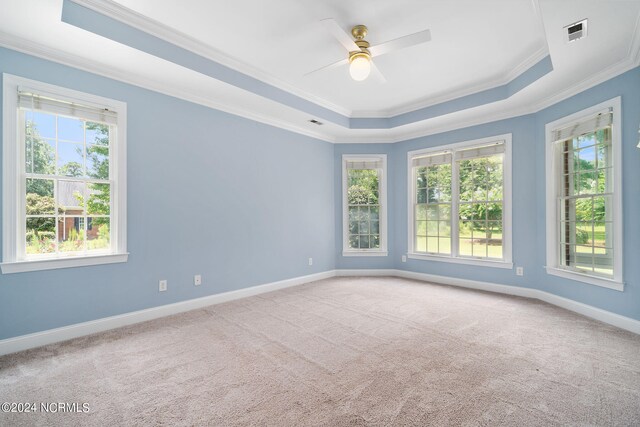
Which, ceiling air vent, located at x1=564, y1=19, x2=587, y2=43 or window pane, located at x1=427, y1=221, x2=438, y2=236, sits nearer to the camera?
ceiling air vent, located at x1=564, y1=19, x2=587, y2=43

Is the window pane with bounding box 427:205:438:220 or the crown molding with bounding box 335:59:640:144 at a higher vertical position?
the crown molding with bounding box 335:59:640:144

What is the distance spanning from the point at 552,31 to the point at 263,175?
3745 mm

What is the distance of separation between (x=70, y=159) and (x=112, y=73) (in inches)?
39.8

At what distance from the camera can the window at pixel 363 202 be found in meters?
5.86

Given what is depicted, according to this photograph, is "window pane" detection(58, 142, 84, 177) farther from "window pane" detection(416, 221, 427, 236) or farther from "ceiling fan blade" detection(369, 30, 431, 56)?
"window pane" detection(416, 221, 427, 236)

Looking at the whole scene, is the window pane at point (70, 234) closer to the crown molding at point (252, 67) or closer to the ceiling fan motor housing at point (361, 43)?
the crown molding at point (252, 67)

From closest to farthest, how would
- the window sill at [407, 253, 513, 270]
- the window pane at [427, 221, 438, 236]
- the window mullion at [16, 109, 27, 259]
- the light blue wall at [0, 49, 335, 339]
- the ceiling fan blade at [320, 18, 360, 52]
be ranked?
the ceiling fan blade at [320, 18, 360, 52]
the window mullion at [16, 109, 27, 259]
the light blue wall at [0, 49, 335, 339]
the window sill at [407, 253, 513, 270]
the window pane at [427, 221, 438, 236]

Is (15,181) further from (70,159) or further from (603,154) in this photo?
(603,154)

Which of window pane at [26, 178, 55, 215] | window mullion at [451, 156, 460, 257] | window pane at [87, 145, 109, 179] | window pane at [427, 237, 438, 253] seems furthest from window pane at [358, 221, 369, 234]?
window pane at [26, 178, 55, 215]

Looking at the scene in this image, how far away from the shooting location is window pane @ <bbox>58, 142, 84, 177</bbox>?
2.89m

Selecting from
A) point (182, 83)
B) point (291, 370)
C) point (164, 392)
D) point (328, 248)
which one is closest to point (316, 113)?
point (182, 83)

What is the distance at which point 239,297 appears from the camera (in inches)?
166

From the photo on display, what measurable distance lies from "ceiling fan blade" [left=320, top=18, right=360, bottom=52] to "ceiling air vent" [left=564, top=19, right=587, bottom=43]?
182 centimetres

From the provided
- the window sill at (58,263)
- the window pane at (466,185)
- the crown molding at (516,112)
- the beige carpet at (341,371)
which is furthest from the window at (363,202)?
the window sill at (58,263)
